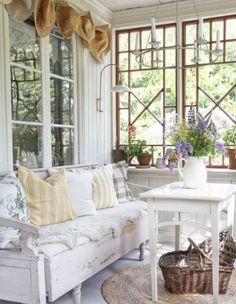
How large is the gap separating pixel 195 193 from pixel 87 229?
80 centimetres

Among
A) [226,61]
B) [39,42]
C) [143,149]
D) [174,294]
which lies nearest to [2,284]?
[174,294]

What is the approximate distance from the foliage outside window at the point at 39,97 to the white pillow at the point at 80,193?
34cm

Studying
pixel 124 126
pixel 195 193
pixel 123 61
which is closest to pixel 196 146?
pixel 195 193

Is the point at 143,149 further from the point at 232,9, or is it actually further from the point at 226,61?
the point at 232,9

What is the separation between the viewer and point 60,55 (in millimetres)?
3691

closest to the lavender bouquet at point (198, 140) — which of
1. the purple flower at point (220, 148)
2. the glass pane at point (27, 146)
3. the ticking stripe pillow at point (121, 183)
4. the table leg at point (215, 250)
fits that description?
the purple flower at point (220, 148)

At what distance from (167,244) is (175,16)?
2514mm

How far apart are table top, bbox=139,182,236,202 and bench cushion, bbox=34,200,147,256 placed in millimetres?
440

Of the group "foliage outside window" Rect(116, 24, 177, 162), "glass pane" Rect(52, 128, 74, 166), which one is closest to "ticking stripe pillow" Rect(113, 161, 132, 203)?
"glass pane" Rect(52, 128, 74, 166)

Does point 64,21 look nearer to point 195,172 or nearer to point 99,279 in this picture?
point 195,172

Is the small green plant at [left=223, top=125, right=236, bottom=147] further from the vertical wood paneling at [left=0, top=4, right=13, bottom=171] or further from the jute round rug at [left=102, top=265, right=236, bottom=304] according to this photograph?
the vertical wood paneling at [left=0, top=4, right=13, bottom=171]

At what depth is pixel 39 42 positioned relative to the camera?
337cm

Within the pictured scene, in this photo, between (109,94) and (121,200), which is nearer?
(121,200)

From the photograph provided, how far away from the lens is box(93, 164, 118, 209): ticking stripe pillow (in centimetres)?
348
